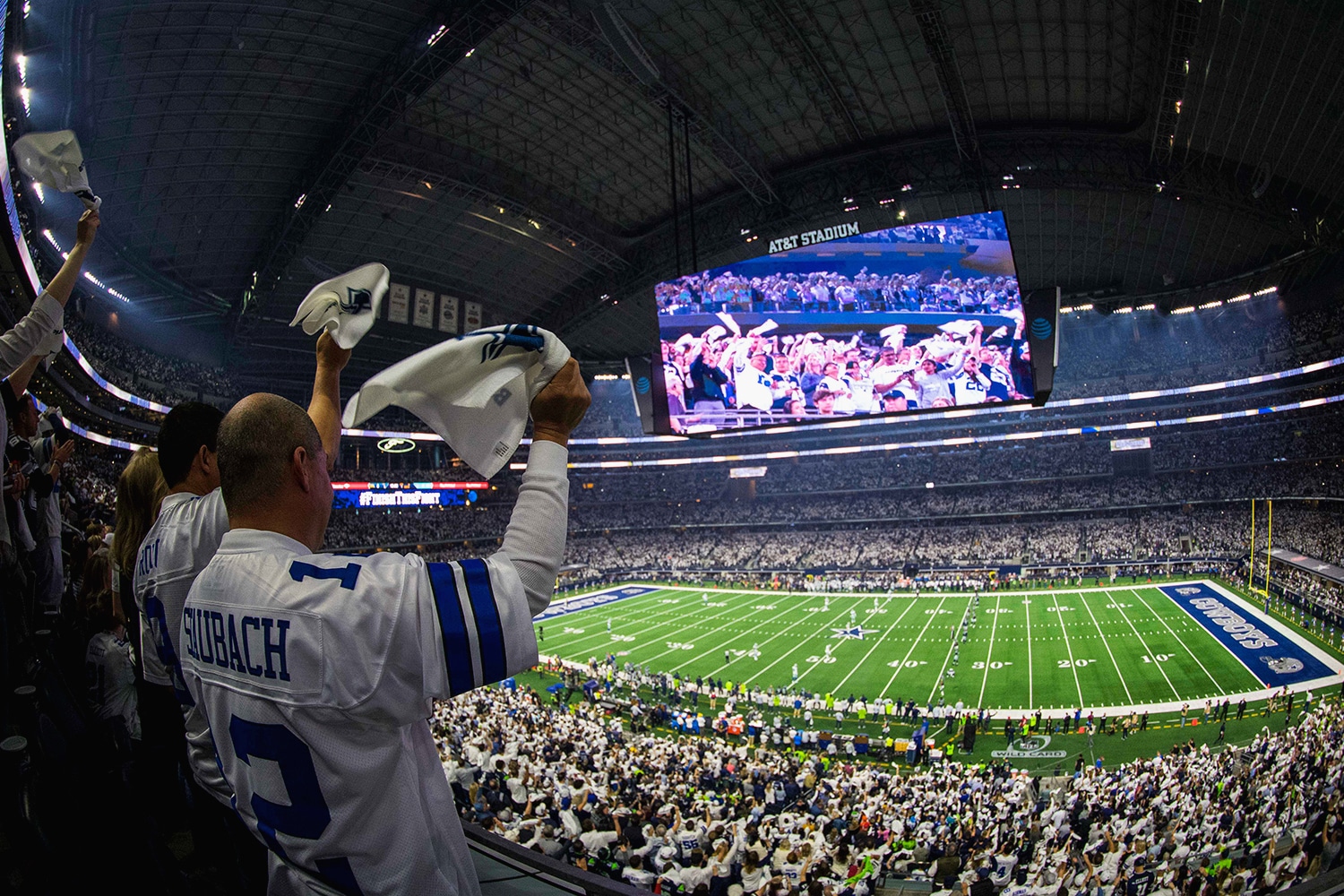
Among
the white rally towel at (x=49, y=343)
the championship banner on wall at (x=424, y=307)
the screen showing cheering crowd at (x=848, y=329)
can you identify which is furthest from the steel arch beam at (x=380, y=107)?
the white rally towel at (x=49, y=343)

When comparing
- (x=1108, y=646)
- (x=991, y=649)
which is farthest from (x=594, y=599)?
(x=1108, y=646)

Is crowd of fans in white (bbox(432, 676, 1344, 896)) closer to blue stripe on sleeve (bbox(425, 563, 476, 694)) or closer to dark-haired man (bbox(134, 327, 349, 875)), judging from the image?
dark-haired man (bbox(134, 327, 349, 875))

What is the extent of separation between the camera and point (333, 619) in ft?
4.61

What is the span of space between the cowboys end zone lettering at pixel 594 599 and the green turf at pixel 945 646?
3.99 feet

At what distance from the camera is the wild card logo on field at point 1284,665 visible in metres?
20.7

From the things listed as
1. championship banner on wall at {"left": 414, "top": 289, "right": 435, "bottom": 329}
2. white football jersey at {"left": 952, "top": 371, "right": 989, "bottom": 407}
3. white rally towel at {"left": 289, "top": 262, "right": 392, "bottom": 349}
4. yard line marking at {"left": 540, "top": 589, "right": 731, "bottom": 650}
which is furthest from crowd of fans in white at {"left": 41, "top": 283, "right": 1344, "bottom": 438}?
white rally towel at {"left": 289, "top": 262, "right": 392, "bottom": 349}

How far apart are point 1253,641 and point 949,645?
9.65m

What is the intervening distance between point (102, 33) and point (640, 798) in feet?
69.3

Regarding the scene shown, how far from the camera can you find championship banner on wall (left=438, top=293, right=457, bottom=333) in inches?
1067

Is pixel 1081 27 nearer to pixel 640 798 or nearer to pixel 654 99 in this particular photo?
pixel 654 99

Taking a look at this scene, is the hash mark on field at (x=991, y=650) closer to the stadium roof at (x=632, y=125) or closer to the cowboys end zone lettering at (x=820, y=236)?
the cowboys end zone lettering at (x=820, y=236)

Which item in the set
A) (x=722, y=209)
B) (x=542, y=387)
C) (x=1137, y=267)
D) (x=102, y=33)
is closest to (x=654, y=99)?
(x=722, y=209)

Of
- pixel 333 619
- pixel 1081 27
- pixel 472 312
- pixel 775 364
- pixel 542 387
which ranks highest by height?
pixel 1081 27

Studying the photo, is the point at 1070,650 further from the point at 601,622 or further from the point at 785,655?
the point at 601,622
